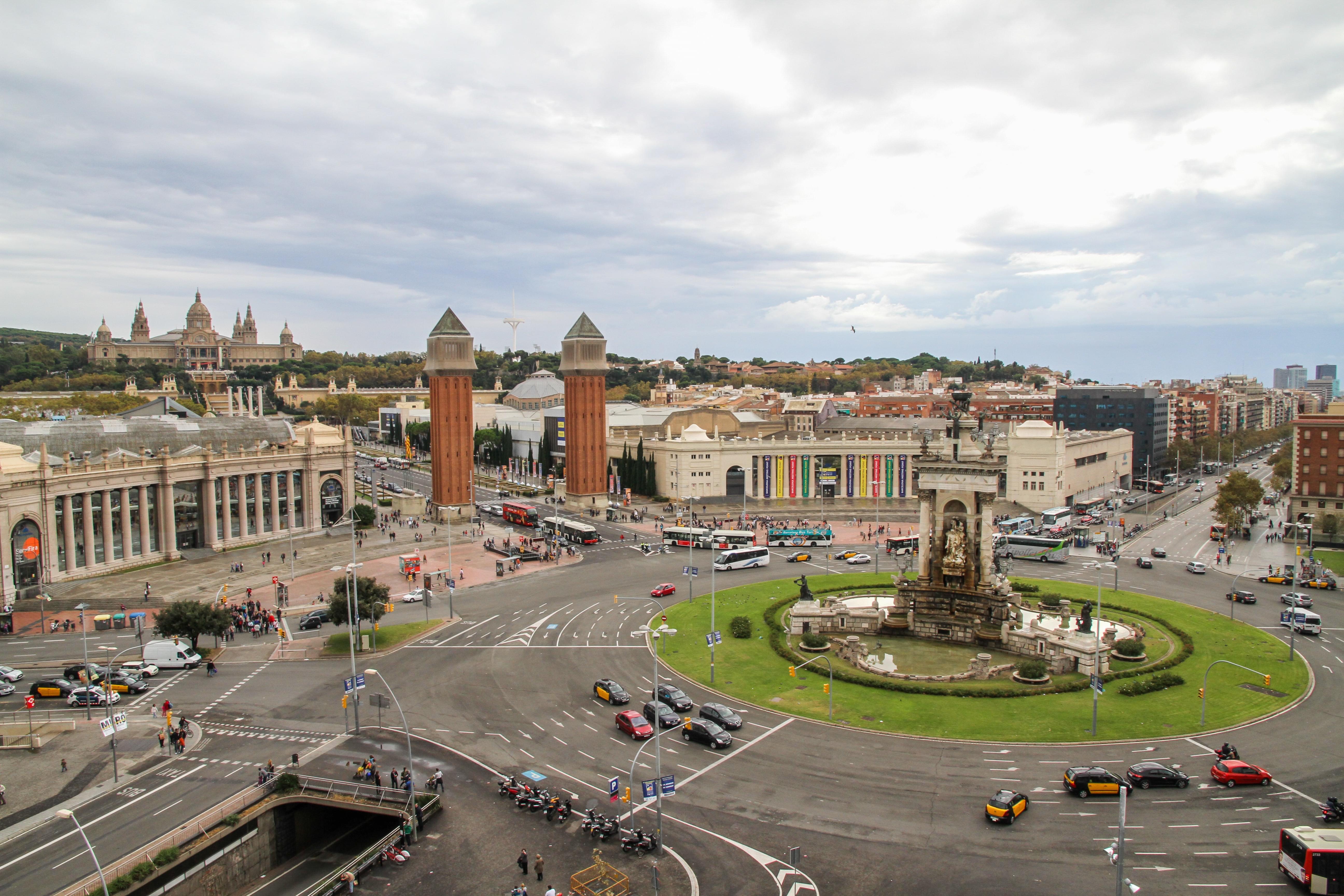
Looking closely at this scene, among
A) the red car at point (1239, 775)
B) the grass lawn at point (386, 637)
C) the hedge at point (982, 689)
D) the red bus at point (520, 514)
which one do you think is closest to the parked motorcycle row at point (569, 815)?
the hedge at point (982, 689)

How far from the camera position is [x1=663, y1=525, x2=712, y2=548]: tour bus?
86.8 metres

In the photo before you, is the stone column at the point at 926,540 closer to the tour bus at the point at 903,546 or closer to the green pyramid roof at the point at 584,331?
the tour bus at the point at 903,546

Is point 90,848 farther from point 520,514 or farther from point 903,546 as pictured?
point 520,514

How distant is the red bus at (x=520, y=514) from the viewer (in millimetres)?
100062

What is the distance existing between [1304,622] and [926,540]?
25.7m

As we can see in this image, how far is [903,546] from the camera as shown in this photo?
277 feet

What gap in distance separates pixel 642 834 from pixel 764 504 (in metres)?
87.2

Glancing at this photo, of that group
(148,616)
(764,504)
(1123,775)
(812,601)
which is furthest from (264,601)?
(764,504)

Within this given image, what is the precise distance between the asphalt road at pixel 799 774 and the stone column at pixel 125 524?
111ft

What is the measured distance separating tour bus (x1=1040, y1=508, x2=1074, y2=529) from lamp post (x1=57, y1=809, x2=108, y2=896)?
92975 millimetres

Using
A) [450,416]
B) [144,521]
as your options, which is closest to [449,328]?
[450,416]

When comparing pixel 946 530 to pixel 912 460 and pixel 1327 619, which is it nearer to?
pixel 1327 619

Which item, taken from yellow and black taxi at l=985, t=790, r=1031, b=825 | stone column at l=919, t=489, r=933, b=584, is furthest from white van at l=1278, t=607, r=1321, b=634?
yellow and black taxi at l=985, t=790, r=1031, b=825

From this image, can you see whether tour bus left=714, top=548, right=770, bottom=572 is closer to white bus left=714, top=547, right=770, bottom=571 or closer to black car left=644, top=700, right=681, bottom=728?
white bus left=714, top=547, right=770, bottom=571
